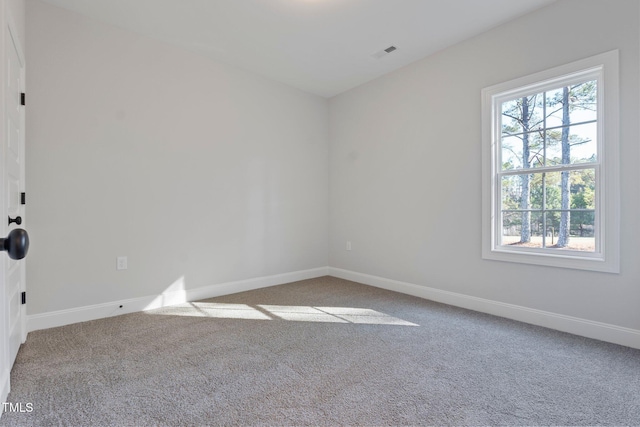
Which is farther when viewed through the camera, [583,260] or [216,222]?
[216,222]

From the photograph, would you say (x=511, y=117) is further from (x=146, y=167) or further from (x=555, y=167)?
(x=146, y=167)

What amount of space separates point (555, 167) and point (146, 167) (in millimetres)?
3884

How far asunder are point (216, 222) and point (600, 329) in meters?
3.76

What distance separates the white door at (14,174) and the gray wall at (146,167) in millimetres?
242

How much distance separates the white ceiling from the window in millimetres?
750

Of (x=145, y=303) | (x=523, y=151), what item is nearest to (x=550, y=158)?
(x=523, y=151)

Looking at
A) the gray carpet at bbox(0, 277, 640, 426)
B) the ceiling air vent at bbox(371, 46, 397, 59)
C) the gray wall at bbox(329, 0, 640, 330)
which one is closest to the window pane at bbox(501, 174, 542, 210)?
the gray wall at bbox(329, 0, 640, 330)

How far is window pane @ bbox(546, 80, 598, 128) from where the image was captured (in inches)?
104

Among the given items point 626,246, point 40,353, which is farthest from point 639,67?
point 40,353

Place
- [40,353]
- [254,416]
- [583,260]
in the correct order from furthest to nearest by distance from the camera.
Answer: [583,260], [40,353], [254,416]

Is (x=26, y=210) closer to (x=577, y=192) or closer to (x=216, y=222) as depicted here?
(x=216, y=222)

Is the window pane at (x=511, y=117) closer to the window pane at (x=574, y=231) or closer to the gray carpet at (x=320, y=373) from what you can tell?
the window pane at (x=574, y=231)

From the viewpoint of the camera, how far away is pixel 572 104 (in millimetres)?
2732

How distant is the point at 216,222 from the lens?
12.4ft
